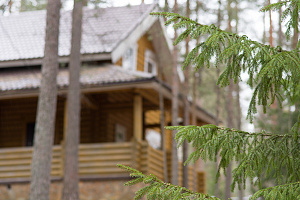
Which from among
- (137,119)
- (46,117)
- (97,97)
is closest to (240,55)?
(46,117)

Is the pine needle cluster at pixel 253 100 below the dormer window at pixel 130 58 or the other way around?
below

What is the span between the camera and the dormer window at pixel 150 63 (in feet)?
64.3

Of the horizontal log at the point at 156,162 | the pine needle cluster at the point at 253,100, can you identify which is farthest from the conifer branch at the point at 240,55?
the horizontal log at the point at 156,162

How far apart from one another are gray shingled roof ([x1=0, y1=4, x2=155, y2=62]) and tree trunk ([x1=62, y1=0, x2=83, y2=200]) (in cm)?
237

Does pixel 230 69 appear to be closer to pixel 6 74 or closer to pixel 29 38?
pixel 6 74

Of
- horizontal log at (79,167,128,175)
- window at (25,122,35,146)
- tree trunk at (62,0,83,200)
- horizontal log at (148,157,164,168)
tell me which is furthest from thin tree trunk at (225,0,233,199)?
window at (25,122,35,146)

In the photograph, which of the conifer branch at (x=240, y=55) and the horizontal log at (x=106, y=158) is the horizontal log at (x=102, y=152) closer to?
the horizontal log at (x=106, y=158)

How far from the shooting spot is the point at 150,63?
20.1 metres

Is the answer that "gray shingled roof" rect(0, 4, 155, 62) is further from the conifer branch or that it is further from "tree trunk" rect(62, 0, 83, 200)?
the conifer branch

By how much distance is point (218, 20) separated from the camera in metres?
16.9

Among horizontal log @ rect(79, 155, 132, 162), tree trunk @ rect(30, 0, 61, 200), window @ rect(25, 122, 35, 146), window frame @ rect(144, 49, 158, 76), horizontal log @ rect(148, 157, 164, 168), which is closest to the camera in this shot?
tree trunk @ rect(30, 0, 61, 200)

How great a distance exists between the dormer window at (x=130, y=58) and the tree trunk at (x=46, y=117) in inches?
244

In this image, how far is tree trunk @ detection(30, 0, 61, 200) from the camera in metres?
10.6

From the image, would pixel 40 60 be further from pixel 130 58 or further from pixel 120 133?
pixel 120 133
